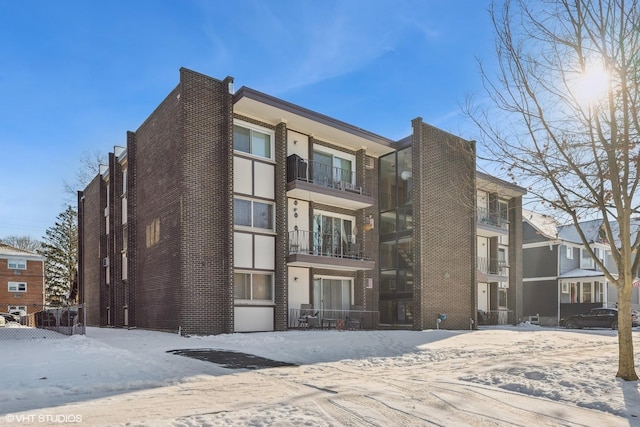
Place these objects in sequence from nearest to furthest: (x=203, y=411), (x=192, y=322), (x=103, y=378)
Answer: (x=203, y=411), (x=103, y=378), (x=192, y=322)

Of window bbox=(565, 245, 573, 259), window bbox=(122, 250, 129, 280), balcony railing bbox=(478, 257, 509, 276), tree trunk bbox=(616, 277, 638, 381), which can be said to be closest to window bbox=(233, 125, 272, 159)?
window bbox=(122, 250, 129, 280)

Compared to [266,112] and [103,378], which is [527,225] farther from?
[103,378]

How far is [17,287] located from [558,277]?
47.7 metres

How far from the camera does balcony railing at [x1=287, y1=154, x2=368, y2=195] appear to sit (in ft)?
63.0

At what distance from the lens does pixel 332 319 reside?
→ 20.1 m

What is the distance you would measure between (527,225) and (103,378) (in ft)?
113

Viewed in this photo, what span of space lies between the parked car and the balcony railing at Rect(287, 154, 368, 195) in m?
16.6

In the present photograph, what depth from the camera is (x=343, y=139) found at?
2139cm

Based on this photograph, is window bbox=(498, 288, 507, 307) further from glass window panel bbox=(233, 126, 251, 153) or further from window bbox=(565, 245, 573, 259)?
glass window panel bbox=(233, 126, 251, 153)

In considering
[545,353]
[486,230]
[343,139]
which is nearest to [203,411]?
[545,353]

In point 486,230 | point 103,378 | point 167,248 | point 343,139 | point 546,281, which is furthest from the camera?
point 546,281

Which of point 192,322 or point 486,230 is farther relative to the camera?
point 486,230

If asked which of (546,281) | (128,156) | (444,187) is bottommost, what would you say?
(546,281)

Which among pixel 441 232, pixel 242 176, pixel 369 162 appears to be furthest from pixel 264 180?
pixel 441 232
